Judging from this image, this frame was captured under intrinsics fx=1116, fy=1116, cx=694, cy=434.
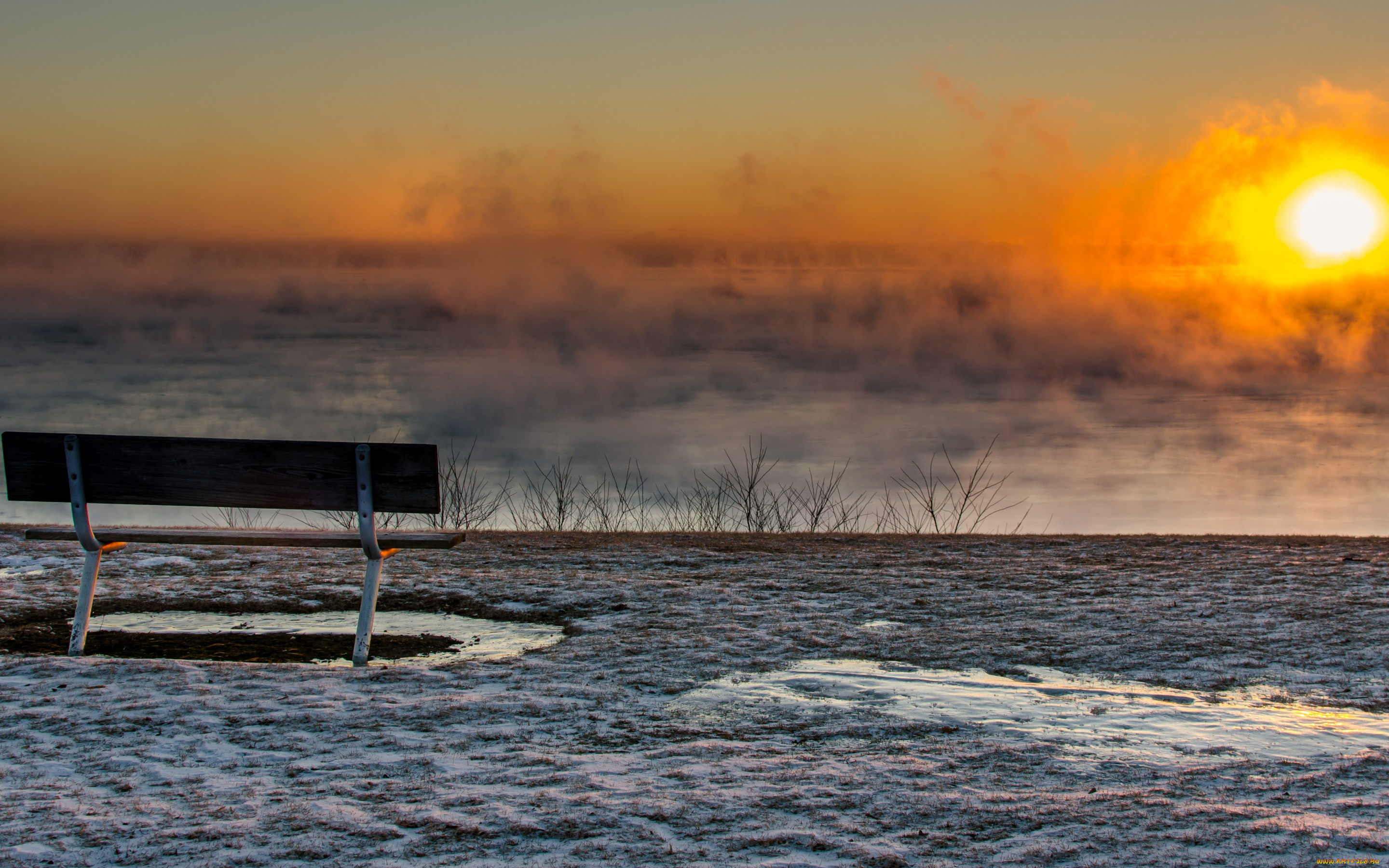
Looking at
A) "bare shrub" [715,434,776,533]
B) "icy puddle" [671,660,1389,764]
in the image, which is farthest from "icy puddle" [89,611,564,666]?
"bare shrub" [715,434,776,533]

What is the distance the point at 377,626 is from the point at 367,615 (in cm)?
92

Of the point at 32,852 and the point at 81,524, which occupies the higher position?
the point at 81,524

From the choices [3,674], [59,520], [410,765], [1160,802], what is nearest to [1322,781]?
[1160,802]

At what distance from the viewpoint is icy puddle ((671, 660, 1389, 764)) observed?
3805 millimetres

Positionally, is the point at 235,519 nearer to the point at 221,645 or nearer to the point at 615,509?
the point at 615,509

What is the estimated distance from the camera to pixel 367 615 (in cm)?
512

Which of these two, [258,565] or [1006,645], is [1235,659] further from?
[258,565]

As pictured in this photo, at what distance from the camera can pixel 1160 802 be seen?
3.23 meters

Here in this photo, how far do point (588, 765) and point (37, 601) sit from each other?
445 cm

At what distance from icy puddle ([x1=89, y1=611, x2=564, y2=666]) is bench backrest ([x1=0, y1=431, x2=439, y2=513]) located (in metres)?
0.77

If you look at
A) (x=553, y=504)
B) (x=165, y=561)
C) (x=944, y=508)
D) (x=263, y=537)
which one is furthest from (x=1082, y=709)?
(x=553, y=504)

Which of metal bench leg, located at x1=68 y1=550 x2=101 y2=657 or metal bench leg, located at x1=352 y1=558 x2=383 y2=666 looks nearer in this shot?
metal bench leg, located at x1=352 y1=558 x2=383 y2=666

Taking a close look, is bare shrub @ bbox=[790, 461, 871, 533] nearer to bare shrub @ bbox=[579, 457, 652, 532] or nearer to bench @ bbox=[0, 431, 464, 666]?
bare shrub @ bbox=[579, 457, 652, 532]

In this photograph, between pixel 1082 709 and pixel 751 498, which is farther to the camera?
pixel 751 498
